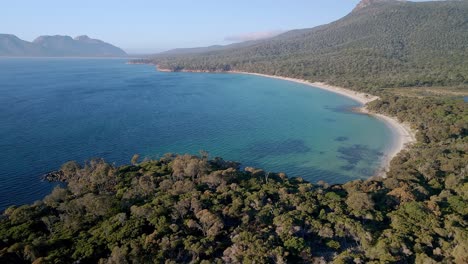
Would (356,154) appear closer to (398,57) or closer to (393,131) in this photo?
(393,131)

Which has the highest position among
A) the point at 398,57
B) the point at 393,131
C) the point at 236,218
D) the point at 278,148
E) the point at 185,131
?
the point at 398,57

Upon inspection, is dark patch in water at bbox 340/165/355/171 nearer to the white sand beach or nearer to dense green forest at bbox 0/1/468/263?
the white sand beach

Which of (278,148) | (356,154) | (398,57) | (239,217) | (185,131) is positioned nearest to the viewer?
(239,217)

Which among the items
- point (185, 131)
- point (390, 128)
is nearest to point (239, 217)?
point (185, 131)

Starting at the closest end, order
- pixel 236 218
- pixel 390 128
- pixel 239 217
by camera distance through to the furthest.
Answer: pixel 239 217 < pixel 236 218 < pixel 390 128

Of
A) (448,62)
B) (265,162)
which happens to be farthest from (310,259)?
(448,62)

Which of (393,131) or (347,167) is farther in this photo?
(393,131)

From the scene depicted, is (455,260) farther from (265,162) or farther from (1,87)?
(1,87)

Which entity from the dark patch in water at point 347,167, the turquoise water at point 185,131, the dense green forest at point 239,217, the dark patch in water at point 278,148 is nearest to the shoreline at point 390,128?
the turquoise water at point 185,131
